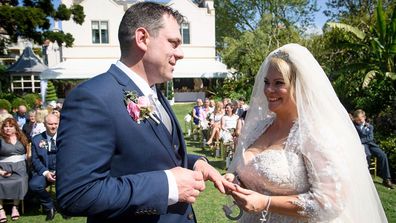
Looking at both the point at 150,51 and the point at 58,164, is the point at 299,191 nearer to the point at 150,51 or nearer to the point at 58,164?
the point at 150,51

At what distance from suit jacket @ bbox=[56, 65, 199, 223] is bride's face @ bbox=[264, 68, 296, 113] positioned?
1.16m

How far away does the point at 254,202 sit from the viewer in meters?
2.53

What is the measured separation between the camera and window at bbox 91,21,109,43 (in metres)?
29.3

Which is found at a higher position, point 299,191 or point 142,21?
point 142,21

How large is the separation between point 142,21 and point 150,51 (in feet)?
0.57

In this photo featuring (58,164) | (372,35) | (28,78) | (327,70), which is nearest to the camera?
(58,164)

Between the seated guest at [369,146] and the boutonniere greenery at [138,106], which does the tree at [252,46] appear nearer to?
the seated guest at [369,146]

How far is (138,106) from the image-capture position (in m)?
1.91

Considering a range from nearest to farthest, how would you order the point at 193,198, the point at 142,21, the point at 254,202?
1. the point at 193,198
2. the point at 142,21
3. the point at 254,202

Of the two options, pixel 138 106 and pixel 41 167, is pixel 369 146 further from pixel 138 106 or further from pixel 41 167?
pixel 138 106

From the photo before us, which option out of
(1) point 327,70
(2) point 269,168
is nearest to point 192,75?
(1) point 327,70

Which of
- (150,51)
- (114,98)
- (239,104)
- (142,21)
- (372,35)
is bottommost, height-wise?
(239,104)

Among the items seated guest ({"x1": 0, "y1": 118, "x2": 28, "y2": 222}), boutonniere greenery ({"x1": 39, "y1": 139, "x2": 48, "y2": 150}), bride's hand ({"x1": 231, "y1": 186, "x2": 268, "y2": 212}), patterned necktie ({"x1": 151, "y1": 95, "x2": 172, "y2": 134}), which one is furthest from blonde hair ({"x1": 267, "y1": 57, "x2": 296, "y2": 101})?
seated guest ({"x1": 0, "y1": 118, "x2": 28, "y2": 222})

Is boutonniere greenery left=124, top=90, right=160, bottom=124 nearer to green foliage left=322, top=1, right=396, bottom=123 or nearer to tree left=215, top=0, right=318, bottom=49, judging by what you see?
green foliage left=322, top=1, right=396, bottom=123
